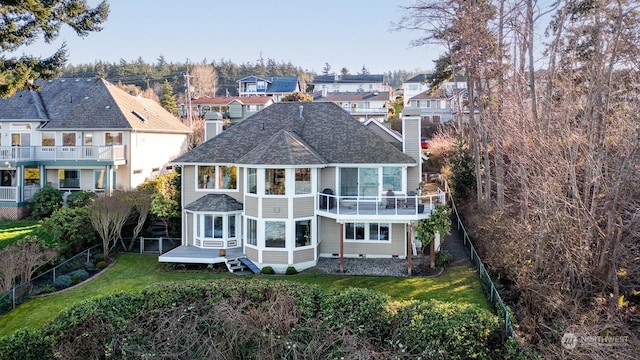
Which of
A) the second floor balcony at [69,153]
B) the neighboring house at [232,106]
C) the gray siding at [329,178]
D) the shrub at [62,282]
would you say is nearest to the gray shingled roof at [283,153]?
the gray siding at [329,178]

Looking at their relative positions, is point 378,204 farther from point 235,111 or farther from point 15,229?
point 235,111

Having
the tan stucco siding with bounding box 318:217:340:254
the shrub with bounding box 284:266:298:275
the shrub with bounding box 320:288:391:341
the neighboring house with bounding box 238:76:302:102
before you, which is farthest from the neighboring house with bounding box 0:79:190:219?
the neighboring house with bounding box 238:76:302:102

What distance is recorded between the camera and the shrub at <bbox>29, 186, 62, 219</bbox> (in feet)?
89.1

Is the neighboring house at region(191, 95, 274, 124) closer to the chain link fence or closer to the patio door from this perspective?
the patio door

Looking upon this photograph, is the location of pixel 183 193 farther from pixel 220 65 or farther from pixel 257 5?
pixel 220 65

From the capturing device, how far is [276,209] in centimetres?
2019

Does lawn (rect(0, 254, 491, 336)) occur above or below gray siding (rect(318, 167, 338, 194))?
below

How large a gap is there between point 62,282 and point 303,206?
35.4ft

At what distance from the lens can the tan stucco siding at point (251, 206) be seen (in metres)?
20.5

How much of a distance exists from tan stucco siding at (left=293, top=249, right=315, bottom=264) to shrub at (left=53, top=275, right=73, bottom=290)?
9.69 metres

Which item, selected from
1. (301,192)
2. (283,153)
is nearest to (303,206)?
(301,192)

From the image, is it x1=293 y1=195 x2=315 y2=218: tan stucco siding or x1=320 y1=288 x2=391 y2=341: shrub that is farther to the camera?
x1=293 y1=195 x2=315 y2=218: tan stucco siding

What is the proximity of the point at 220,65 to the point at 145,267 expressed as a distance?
4099 inches

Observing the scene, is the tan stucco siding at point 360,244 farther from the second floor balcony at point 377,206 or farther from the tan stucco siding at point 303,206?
the tan stucco siding at point 303,206
